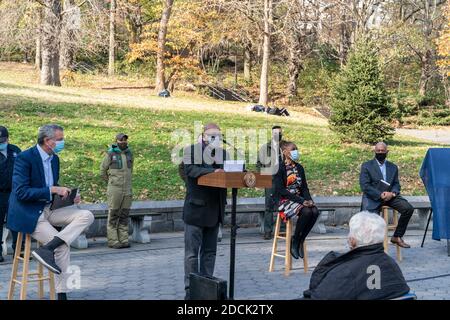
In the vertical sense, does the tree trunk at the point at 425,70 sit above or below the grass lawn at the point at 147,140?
above

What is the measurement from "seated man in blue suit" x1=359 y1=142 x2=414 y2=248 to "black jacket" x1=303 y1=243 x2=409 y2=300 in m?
6.19

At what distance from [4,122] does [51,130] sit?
41.0ft

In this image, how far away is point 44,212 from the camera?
303 inches

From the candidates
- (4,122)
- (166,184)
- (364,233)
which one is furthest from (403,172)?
(364,233)

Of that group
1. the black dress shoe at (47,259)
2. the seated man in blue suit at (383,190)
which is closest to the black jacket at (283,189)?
the seated man in blue suit at (383,190)

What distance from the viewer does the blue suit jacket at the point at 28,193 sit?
7.39 metres

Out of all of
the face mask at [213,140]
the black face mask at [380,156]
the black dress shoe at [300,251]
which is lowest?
the black dress shoe at [300,251]

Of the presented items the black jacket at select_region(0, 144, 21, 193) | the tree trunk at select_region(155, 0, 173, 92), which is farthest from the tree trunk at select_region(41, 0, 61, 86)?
the black jacket at select_region(0, 144, 21, 193)

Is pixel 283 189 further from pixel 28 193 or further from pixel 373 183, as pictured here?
pixel 28 193

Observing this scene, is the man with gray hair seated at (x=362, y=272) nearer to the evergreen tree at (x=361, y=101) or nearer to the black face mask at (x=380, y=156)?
the black face mask at (x=380, y=156)

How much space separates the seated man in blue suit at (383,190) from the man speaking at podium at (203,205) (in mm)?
3848

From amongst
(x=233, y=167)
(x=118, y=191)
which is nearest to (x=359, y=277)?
(x=233, y=167)

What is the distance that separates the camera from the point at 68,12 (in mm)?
30375
